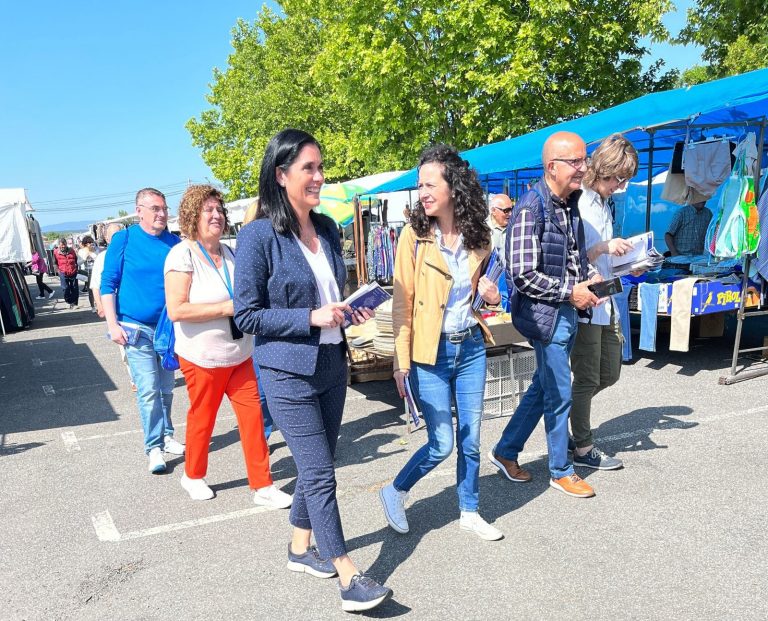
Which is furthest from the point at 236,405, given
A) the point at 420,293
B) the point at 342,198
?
the point at 342,198

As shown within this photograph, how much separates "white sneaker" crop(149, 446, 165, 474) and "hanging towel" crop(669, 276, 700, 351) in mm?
4865

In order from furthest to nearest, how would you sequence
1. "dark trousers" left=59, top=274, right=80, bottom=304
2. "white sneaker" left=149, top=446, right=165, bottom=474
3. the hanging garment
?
"dark trousers" left=59, top=274, right=80, bottom=304 → the hanging garment → "white sneaker" left=149, top=446, right=165, bottom=474

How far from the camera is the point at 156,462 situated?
181 inches

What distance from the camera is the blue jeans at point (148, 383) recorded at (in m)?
4.52

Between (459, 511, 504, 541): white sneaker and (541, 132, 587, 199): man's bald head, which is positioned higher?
(541, 132, 587, 199): man's bald head

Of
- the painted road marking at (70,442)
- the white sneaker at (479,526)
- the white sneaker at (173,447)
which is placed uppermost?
the white sneaker at (479,526)

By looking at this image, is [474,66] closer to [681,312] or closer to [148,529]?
[681,312]

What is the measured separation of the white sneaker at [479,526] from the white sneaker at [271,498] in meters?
1.12

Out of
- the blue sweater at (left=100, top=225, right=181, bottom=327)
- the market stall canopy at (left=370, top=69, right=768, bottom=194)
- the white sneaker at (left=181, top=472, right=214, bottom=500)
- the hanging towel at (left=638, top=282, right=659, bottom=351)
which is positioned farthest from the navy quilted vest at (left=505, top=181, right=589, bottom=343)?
the market stall canopy at (left=370, top=69, right=768, bottom=194)

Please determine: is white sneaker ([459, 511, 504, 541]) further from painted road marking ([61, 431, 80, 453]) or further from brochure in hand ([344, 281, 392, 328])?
painted road marking ([61, 431, 80, 453])

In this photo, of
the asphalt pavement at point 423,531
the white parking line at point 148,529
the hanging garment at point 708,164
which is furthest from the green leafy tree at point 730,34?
the white parking line at point 148,529

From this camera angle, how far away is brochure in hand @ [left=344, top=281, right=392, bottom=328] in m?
2.61

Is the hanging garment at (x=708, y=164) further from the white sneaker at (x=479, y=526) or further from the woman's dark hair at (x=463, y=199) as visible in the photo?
the white sneaker at (x=479, y=526)

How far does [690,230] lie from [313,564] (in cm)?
724
